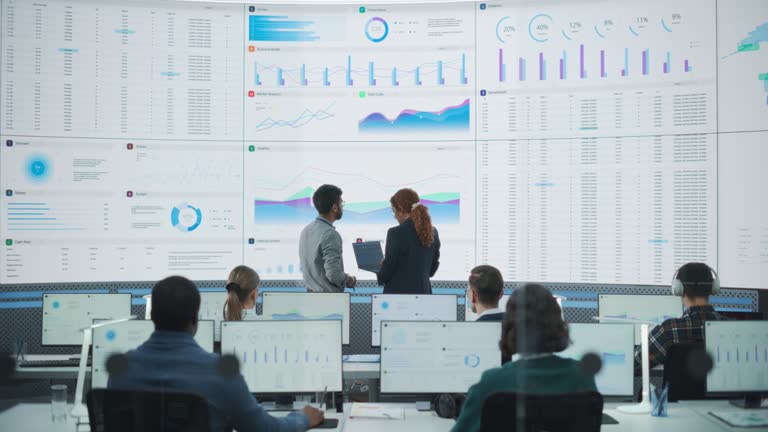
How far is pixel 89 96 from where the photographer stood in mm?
4840

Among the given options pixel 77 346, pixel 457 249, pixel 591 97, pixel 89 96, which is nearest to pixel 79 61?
pixel 89 96

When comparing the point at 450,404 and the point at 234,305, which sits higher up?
the point at 234,305

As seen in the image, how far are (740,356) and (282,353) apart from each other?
181cm

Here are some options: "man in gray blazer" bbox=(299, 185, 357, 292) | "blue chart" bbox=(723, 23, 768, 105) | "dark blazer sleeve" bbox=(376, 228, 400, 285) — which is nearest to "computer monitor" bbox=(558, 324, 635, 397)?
"dark blazer sleeve" bbox=(376, 228, 400, 285)

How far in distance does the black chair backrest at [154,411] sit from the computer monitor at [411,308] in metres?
2.01

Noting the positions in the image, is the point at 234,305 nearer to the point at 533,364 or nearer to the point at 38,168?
the point at 533,364

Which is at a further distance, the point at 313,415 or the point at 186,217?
the point at 186,217

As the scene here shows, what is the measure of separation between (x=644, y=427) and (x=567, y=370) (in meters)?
1.07

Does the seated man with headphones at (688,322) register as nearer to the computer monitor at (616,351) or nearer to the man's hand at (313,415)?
the computer monitor at (616,351)

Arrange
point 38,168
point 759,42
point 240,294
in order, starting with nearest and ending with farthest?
point 240,294, point 759,42, point 38,168

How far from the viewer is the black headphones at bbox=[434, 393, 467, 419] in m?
2.76

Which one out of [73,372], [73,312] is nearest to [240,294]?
[73,372]

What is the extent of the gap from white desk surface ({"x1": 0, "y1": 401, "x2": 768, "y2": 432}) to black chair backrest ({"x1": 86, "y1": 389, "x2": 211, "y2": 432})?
0.82 meters

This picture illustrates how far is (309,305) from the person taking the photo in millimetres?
3852
